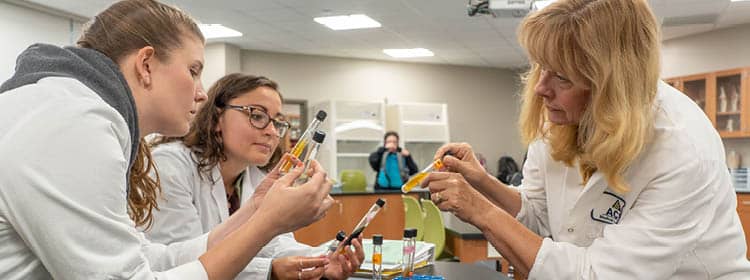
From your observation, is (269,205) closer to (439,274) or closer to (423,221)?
(439,274)

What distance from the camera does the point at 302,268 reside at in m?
1.41

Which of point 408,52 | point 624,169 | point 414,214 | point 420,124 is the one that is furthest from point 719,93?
point 624,169

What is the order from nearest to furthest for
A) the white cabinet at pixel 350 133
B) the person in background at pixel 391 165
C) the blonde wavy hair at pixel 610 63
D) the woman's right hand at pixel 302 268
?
1. the blonde wavy hair at pixel 610 63
2. the woman's right hand at pixel 302 268
3. the person in background at pixel 391 165
4. the white cabinet at pixel 350 133

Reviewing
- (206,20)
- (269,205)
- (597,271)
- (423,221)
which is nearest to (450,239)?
(423,221)

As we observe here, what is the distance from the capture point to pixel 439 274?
140cm

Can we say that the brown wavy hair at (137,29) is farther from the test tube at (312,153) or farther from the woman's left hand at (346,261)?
the woman's left hand at (346,261)

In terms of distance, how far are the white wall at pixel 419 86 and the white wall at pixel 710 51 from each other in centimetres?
263

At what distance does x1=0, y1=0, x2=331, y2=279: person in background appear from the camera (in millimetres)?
774

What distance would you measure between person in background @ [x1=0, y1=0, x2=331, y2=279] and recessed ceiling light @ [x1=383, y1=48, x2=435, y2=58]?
23.4 feet

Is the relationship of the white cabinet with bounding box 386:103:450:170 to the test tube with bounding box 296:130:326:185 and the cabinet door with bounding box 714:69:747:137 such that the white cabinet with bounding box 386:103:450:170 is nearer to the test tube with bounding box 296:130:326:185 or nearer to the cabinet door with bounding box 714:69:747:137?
the cabinet door with bounding box 714:69:747:137

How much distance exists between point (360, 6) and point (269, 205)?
15.8 feet

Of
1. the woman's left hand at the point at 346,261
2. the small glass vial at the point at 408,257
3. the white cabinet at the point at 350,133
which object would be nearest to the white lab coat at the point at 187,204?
the woman's left hand at the point at 346,261

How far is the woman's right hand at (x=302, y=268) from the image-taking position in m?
1.40

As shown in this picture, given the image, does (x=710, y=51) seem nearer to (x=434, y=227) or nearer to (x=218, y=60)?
(x=434, y=227)
